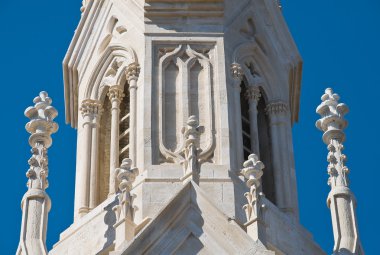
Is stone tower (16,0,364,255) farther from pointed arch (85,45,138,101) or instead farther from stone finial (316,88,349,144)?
stone finial (316,88,349,144)

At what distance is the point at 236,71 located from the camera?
46.7 meters

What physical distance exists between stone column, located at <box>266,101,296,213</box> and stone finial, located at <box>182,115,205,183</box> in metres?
3.21

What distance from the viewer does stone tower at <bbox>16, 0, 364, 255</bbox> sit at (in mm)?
41938

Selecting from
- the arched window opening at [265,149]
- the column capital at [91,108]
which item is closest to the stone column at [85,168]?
the column capital at [91,108]

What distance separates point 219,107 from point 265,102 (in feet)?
Result: 8.74

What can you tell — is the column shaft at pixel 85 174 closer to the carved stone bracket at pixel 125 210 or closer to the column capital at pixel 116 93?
the column capital at pixel 116 93

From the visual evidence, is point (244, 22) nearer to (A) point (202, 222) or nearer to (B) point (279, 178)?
(B) point (279, 178)

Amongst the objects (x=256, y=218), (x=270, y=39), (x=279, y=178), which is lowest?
(x=256, y=218)

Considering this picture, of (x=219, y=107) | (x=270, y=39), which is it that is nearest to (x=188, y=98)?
(x=219, y=107)

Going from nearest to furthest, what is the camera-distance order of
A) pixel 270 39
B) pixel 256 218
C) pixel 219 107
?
pixel 256 218 → pixel 219 107 → pixel 270 39

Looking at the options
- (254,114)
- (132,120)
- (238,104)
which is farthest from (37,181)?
(254,114)

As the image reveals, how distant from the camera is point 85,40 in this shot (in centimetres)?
4906

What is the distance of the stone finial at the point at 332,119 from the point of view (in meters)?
45.5

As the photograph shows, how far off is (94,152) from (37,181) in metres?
3.02
